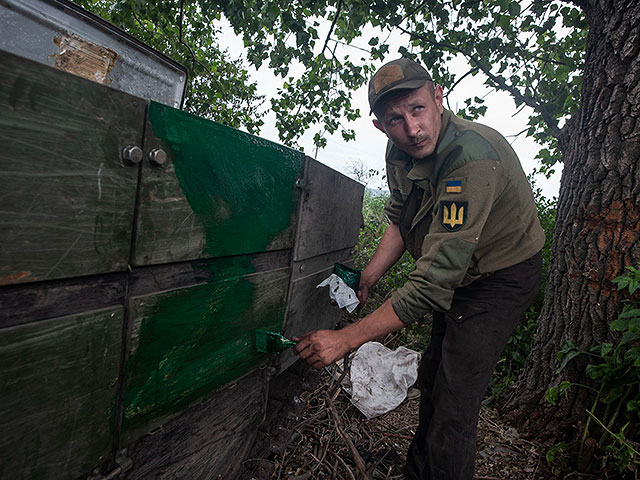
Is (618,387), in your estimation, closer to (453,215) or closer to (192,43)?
(453,215)

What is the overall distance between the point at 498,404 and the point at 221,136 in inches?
112

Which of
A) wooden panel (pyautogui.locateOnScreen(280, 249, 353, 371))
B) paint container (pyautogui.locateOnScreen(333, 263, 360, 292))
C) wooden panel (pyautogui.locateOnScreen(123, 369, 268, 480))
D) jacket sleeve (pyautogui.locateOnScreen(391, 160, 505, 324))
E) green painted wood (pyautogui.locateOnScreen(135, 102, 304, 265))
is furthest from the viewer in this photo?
paint container (pyautogui.locateOnScreen(333, 263, 360, 292))

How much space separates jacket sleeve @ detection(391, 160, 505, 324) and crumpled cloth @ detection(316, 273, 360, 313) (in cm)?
65

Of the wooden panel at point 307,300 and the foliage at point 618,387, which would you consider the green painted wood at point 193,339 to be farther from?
the foliage at point 618,387

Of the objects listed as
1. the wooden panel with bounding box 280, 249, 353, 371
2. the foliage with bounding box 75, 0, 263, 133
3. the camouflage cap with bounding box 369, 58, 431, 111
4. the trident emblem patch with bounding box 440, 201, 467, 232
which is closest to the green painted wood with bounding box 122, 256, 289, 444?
the wooden panel with bounding box 280, 249, 353, 371

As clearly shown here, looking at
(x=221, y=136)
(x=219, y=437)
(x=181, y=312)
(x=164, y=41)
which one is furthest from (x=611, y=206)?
(x=164, y=41)

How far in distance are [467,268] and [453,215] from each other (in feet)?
0.85

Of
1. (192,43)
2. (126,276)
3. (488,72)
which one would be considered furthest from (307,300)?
(192,43)

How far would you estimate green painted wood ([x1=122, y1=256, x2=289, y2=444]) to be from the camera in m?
1.19

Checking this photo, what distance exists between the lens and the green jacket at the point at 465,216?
153cm

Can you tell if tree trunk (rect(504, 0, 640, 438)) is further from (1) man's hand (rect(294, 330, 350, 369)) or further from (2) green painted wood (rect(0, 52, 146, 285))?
(2) green painted wood (rect(0, 52, 146, 285))

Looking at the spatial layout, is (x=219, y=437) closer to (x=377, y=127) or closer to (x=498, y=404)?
(x=377, y=127)

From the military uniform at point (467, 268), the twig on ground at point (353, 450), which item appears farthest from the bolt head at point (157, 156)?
the twig on ground at point (353, 450)

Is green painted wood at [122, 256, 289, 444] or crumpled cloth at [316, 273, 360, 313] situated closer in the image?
green painted wood at [122, 256, 289, 444]
